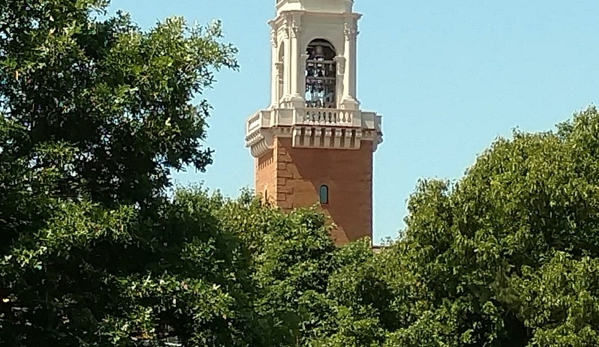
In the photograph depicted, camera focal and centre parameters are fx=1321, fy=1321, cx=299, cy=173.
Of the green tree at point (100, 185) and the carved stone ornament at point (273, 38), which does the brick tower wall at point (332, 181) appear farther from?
the green tree at point (100, 185)

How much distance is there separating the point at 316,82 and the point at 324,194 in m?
4.34

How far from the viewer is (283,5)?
51.6 meters

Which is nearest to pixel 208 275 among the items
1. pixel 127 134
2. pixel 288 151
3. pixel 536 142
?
pixel 127 134

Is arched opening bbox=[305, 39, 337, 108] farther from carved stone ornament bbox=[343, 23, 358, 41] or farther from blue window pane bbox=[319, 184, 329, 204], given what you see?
blue window pane bbox=[319, 184, 329, 204]

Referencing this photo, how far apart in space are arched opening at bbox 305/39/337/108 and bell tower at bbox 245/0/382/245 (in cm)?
4

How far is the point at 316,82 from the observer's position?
51.0m

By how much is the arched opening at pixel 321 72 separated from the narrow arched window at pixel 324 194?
3140mm

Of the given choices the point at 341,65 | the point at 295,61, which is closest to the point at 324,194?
the point at 341,65

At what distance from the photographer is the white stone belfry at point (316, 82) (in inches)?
1960

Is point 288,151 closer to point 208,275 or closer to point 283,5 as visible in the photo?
point 283,5

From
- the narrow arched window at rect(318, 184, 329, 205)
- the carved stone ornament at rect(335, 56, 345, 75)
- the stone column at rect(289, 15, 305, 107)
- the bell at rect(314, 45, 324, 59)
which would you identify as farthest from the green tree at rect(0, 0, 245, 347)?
the bell at rect(314, 45, 324, 59)

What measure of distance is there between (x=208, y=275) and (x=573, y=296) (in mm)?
11006

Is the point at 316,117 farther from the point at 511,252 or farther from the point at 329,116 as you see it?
the point at 511,252

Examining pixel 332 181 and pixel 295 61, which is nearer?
pixel 295 61
